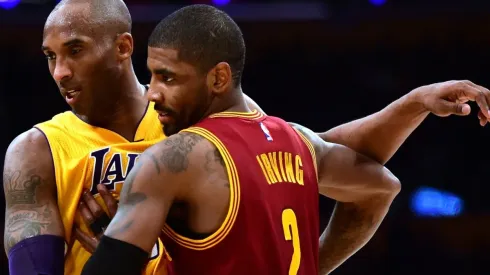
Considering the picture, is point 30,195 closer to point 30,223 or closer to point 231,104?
point 30,223

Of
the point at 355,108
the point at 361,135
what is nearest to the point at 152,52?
the point at 361,135

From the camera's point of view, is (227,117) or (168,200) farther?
(227,117)

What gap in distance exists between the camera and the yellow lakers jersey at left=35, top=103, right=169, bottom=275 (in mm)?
3162

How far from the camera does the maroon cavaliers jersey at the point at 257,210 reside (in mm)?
2736

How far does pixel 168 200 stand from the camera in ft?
8.69

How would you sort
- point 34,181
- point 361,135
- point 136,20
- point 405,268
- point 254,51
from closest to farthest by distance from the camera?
point 34,181 → point 361,135 → point 405,268 → point 136,20 → point 254,51

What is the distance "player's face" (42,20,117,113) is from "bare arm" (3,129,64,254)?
0.24 metres

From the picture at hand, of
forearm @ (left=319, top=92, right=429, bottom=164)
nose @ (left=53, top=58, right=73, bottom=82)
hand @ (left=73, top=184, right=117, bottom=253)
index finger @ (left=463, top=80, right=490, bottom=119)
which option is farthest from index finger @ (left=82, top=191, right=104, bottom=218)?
index finger @ (left=463, top=80, right=490, bottom=119)

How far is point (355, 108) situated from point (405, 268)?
6.58ft

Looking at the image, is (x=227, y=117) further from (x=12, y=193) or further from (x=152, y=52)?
(x=12, y=193)

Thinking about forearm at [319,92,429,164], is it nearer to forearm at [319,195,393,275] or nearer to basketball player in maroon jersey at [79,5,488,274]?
forearm at [319,195,393,275]

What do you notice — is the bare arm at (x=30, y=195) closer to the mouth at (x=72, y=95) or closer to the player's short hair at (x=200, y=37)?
the mouth at (x=72, y=95)

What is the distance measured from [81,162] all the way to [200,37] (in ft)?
2.27

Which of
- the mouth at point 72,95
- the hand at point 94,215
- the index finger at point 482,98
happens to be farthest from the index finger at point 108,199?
the index finger at point 482,98
